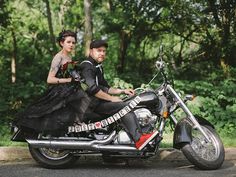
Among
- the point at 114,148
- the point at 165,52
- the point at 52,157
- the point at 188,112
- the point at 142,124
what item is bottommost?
the point at 165,52

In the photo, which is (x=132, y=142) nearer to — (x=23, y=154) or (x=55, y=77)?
(x=55, y=77)

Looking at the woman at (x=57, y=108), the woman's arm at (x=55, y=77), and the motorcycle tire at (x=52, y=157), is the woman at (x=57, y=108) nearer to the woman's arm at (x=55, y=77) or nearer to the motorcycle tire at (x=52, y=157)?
the woman's arm at (x=55, y=77)

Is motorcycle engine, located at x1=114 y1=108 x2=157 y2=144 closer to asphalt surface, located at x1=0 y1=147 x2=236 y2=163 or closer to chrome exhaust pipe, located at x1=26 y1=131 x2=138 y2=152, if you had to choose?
chrome exhaust pipe, located at x1=26 y1=131 x2=138 y2=152

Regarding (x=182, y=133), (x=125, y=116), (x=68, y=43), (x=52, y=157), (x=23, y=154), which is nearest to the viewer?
(x=125, y=116)

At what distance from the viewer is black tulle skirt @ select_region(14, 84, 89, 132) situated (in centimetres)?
639

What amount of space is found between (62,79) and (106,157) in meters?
1.17

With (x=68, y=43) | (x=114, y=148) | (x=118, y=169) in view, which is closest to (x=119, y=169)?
(x=118, y=169)

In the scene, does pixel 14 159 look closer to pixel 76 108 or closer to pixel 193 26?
pixel 76 108

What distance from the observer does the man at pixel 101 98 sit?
627cm

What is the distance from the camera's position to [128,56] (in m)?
18.3

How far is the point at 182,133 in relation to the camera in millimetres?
6430

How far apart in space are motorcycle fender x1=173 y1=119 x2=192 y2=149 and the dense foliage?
10.2 feet

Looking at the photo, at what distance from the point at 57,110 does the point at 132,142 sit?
3.44 ft

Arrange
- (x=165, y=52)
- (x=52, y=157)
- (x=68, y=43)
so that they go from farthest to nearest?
(x=165, y=52)
(x=68, y=43)
(x=52, y=157)
